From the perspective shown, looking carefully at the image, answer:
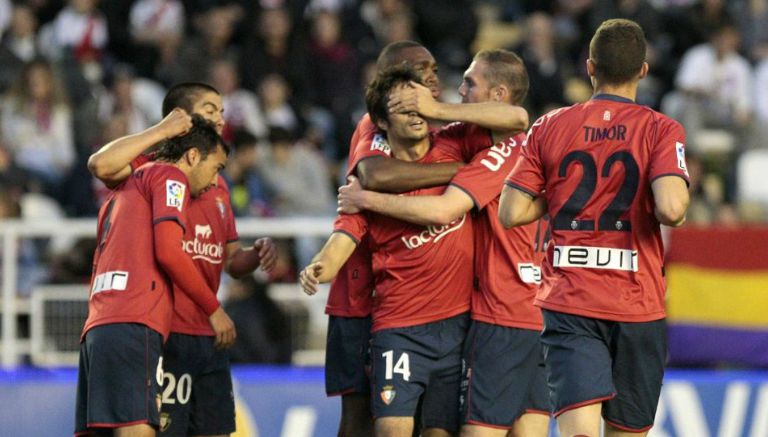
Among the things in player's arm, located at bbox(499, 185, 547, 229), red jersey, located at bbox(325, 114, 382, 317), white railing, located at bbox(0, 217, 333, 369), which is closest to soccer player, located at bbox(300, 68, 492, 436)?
red jersey, located at bbox(325, 114, 382, 317)

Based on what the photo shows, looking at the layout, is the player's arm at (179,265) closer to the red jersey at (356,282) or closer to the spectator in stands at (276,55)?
the red jersey at (356,282)

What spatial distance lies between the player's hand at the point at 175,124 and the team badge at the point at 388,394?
170 centimetres

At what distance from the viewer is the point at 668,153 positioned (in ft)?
21.3

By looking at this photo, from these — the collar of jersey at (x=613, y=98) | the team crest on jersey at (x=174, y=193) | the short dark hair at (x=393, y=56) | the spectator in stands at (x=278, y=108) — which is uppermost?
the spectator in stands at (x=278, y=108)

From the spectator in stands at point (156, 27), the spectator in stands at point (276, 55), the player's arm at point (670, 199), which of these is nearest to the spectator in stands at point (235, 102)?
the spectator in stands at point (276, 55)

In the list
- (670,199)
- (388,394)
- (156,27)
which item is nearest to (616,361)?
(670,199)

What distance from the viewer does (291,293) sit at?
39.6 feet

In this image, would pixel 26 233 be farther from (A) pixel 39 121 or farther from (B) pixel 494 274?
(B) pixel 494 274

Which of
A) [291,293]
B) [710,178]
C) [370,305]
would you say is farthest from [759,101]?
[370,305]

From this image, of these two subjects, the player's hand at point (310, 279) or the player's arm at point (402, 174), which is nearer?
the player's hand at point (310, 279)

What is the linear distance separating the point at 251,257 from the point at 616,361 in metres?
2.38

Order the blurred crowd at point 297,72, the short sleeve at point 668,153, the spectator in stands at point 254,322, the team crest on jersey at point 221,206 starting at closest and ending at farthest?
1. the short sleeve at point 668,153
2. the team crest on jersey at point 221,206
3. the spectator in stands at point 254,322
4. the blurred crowd at point 297,72

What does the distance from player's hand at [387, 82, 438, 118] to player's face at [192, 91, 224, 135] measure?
118 centimetres

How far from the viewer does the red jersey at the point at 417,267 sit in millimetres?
7395
